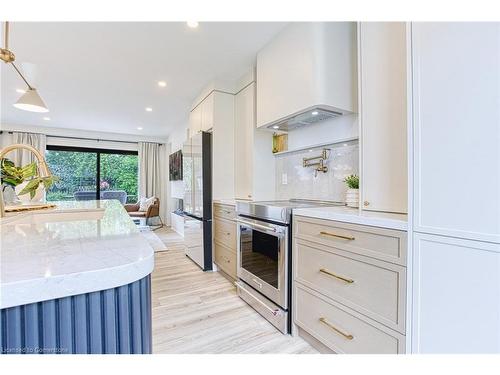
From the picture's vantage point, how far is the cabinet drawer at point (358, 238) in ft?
3.89

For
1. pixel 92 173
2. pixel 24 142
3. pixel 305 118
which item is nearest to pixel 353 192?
pixel 305 118

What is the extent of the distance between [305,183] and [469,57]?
166 centimetres

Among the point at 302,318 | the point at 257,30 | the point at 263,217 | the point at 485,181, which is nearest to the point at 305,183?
the point at 263,217

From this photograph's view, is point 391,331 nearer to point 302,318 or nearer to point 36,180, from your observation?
point 302,318

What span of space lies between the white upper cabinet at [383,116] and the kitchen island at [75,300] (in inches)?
56.4

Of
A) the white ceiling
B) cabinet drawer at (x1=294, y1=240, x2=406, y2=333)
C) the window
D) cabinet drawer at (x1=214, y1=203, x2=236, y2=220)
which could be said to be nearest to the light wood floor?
cabinet drawer at (x1=294, y1=240, x2=406, y2=333)

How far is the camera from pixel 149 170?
6.93 m

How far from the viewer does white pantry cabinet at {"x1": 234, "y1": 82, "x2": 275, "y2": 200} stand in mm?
2865

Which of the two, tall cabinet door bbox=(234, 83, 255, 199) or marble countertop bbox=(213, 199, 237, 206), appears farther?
tall cabinet door bbox=(234, 83, 255, 199)

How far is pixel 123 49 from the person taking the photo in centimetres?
248

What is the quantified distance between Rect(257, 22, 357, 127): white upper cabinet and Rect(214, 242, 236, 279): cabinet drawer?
1617mm

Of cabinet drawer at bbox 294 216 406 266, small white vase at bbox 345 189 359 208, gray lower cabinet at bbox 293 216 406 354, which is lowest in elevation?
gray lower cabinet at bbox 293 216 406 354

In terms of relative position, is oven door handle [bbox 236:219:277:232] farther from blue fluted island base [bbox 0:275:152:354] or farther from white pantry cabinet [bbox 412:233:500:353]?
blue fluted island base [bbox 0:275:152:354]

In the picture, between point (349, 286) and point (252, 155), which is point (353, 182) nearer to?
point (349, 286)
